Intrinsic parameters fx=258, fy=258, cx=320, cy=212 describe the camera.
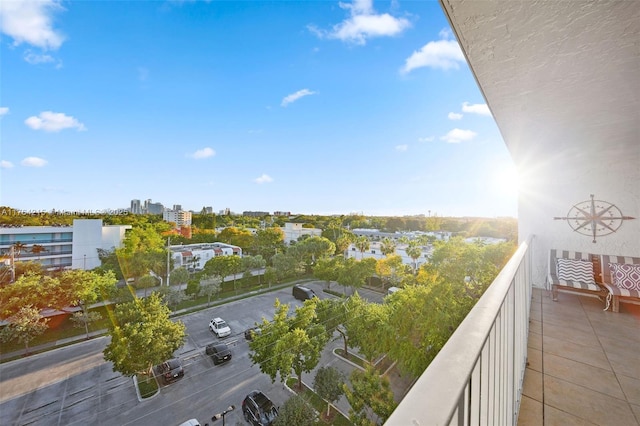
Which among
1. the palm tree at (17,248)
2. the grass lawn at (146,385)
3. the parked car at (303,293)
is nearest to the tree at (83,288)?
the grass lawn at (146,385)

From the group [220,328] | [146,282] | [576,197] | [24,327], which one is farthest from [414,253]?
[24,327]

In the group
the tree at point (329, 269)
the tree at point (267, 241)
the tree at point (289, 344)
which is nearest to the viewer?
the tree at point (289, 344)

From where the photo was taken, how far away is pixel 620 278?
9.82 ft

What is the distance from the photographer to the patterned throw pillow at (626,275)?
9.50 feet

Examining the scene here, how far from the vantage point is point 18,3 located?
6.98 meters

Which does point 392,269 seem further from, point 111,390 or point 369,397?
point 111,390

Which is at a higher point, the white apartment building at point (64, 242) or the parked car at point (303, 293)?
the white apartment building at point (64, 242)

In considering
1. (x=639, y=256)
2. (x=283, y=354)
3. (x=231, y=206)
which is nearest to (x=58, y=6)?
(x=283, y=354)

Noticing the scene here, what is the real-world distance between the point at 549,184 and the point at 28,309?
16715 mm

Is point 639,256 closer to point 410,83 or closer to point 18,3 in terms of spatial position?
point 410,83

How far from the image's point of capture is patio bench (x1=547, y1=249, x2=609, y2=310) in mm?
2986

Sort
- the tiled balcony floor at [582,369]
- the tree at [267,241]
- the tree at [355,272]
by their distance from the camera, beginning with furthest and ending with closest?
1. the tree at [267,241]
2. the tree at [355,272]
3. the tiled balcony floor at [582,369]

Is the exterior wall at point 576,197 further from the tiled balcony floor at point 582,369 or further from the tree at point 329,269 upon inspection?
Answer: the tree at point 329,269

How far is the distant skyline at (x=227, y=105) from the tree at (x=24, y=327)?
10.4m
